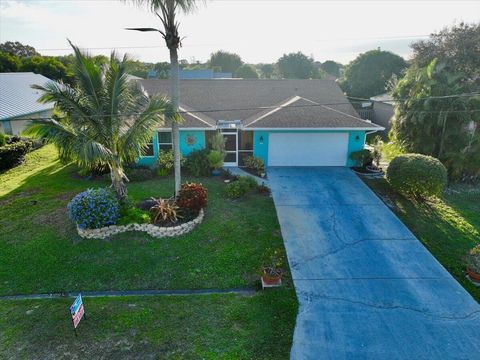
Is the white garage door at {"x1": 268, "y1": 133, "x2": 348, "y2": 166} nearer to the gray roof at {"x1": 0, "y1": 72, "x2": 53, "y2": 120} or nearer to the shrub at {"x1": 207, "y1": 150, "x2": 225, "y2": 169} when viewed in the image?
the shrub at {"x1": 207, "y1": 150, "x2": 225, "y2": 169}

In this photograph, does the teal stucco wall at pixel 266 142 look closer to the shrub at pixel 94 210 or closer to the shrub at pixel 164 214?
the shrub at pixel 164 214

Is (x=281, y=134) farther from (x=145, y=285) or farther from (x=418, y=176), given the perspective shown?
(x=145, y=285)

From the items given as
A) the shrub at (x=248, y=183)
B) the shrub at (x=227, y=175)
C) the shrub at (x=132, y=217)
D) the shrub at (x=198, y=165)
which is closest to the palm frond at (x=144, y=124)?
the shrub at (x=132, y=217)

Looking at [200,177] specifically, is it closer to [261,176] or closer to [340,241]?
[261,176]

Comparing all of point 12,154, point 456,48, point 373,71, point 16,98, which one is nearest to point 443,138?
point 456,48

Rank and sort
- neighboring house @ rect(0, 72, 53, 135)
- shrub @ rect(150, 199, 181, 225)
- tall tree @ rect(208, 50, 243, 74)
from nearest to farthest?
shrub @ rect(150, 199, 181, 225) → neighboring house @ rect(0, 72, 53, 135) → tall tree @ rect(208, 50, 243, 74)

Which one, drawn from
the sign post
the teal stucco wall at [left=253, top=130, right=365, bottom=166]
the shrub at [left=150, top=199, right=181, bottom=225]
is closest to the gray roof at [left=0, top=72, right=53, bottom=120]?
the teal stucco wall at [left=253, top=130, right=365, bottom=166]
